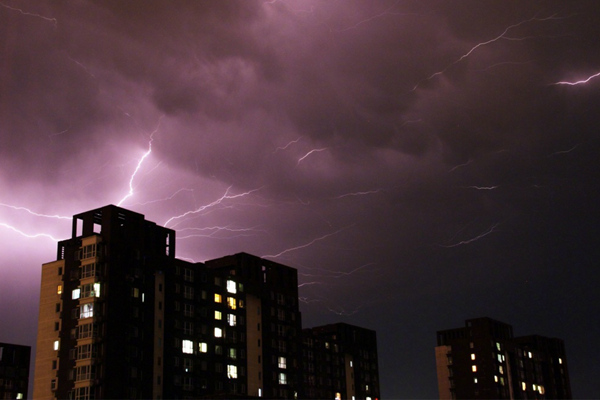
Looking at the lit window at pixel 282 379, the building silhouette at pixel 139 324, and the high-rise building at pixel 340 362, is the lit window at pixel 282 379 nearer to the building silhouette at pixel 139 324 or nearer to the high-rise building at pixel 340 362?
the building silhouette at pixel 139 324

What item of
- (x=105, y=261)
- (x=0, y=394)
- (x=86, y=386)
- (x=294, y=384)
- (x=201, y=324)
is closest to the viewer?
(x=86, y=386)

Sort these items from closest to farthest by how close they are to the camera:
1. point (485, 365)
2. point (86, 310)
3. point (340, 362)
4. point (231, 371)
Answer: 1. point (86, 310)
2. point (231, 371)
3. point (485, 365)
4. point (340, 362)

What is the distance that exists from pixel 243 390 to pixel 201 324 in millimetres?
10857

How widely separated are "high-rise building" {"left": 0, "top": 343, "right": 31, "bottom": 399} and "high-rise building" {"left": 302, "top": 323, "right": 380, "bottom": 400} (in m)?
44.5

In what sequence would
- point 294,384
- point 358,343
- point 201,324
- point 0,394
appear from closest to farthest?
point 201,324 → point 294,384 → point 0,394 → point 358,343

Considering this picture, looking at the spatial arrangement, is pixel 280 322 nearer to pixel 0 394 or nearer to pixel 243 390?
pixel 243 390

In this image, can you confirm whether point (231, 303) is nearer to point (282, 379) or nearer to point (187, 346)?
point (187, 346)

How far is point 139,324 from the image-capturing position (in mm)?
80625

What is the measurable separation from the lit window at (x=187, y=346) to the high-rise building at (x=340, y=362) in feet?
125

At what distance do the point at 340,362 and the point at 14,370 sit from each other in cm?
5493

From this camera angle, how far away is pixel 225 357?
303 ft

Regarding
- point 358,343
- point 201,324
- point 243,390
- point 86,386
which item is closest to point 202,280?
point 201,324

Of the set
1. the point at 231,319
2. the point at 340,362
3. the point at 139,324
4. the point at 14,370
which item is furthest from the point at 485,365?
the point at 14,370

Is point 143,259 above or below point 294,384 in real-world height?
above
